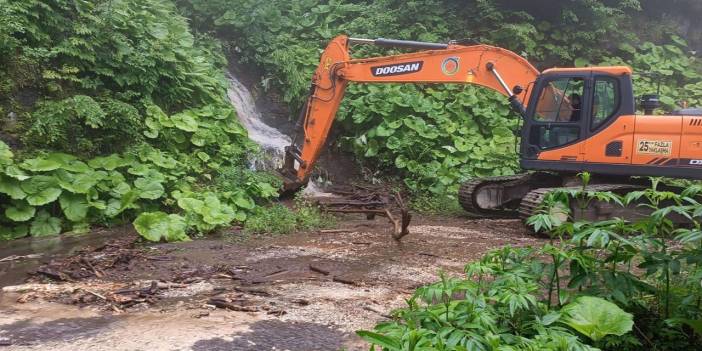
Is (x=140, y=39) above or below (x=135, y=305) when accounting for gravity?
above

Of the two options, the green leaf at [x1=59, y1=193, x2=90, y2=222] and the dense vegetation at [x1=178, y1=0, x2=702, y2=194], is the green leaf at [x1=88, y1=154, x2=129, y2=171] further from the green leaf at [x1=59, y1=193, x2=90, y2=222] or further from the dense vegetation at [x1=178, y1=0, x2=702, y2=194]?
the dense vegetation at [x1=178, y1=0, x2=702, y2=194]

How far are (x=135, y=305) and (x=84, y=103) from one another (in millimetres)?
4636

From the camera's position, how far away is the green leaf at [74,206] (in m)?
7.07

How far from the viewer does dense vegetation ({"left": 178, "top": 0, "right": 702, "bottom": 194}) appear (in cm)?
1112

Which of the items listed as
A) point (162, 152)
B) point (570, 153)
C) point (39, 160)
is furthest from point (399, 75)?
point (39, 160)

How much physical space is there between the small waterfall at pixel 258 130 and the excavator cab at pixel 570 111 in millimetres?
4906

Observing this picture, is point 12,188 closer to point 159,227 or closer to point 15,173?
point 15,173

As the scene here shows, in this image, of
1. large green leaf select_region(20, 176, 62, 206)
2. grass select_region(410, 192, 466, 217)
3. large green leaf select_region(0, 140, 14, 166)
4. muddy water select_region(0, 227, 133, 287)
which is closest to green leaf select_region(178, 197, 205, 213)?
muddy water select_region(0, 227, 133, 287)

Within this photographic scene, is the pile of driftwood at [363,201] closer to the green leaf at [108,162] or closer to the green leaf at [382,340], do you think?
the green leaf at [108,162]

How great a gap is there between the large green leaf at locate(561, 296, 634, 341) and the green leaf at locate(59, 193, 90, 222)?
6692mm

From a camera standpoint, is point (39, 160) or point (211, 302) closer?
point (211, 302)

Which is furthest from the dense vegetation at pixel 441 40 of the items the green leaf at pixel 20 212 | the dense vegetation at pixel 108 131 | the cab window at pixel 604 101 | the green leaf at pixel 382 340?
the green leaf at pixel 382 340

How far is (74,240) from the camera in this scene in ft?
21.6

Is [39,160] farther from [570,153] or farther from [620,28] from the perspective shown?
[620,28]
